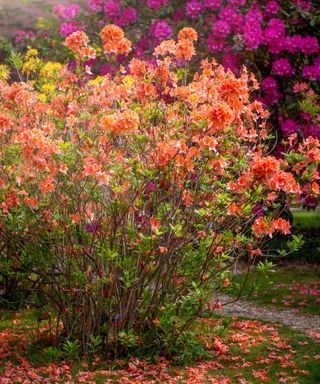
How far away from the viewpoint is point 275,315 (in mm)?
7230

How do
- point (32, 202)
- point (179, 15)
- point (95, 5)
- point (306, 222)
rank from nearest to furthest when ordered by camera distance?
point (32, 202)
point (179, 15)
point (95, 5)
point (306, 222)

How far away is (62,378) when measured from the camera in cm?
500

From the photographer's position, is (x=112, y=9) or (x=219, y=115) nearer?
(x=219, y=115)

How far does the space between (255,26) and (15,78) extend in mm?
6268

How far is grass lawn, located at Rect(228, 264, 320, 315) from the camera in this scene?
7551 millimetres

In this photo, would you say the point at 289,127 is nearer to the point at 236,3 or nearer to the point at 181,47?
the point at 236,3

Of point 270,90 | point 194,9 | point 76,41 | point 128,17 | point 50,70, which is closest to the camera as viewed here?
point 76,41

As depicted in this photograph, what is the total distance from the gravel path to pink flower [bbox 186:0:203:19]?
394 centimetres

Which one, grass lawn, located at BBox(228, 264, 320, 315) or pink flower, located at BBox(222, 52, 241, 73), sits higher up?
pink flower, located at BBox(222, 52, 241, 73)

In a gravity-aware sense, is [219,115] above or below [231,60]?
above

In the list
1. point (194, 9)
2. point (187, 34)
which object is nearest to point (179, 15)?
point (194, 9)

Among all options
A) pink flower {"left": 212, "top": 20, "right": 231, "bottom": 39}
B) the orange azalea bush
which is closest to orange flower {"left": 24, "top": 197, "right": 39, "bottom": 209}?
the orange azalea bush

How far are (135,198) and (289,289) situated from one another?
3.77 m

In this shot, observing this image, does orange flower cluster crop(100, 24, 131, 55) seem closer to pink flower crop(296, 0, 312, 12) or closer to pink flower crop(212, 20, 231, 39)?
pink flower crop(212, 20, 231, 39)
